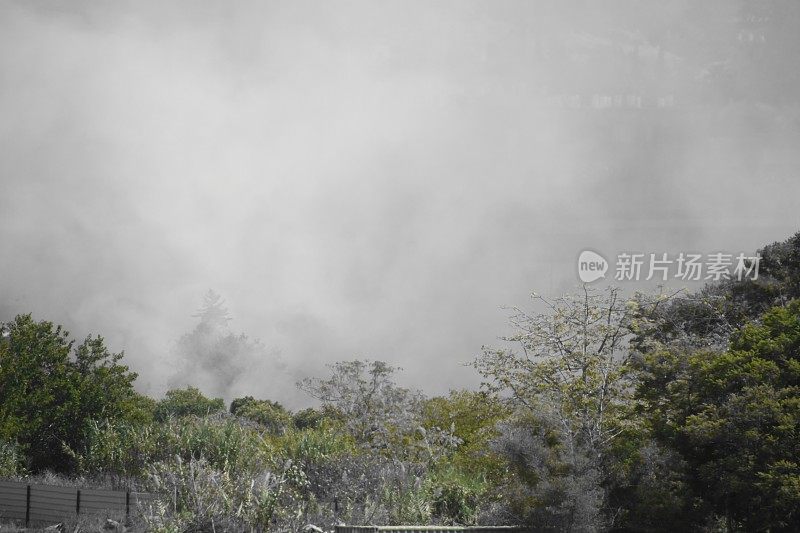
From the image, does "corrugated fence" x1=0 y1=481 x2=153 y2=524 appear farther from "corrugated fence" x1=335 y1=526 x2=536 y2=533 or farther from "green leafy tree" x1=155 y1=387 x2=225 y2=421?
"green leafy tree" x1=155 y1=387 x2=225 y2=421

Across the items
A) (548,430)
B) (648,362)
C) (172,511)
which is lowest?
(172,511)

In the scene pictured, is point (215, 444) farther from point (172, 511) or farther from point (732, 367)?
point (732, 367)

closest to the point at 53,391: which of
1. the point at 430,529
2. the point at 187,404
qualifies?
the point at 430,529

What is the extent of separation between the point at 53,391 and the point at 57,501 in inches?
509

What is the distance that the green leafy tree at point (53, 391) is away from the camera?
107ft

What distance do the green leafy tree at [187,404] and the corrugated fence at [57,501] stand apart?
169 ft

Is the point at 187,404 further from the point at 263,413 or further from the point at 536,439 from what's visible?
the point at 536,439

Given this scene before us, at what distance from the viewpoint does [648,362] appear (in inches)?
1100

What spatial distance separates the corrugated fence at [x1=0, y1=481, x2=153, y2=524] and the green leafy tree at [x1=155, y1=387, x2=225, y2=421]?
2033 inches

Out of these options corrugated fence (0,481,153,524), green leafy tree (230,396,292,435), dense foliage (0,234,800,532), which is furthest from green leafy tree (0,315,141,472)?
green leafy tree (230,396,292,435)

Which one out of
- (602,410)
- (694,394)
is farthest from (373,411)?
(694,394)

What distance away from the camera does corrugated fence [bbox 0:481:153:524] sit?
22.3 m

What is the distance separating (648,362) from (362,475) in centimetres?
1051

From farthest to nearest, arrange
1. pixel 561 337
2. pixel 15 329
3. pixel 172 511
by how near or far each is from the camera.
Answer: pixel 15 329
pixel 561 337
pixel 172 511
